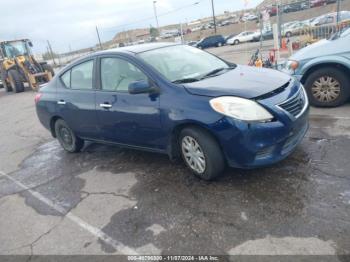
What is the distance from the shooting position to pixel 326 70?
5.60 m

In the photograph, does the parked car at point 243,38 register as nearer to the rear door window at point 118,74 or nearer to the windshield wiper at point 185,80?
the rear door window at point 118,74

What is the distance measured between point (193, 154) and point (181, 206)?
65cm

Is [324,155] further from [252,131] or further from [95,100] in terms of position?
[95,100]

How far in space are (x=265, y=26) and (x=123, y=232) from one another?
11.7m

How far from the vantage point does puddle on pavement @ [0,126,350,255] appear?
291 cm

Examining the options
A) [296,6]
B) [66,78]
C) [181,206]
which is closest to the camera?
[181,206]

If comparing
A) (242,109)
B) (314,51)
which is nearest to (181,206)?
(242,109)

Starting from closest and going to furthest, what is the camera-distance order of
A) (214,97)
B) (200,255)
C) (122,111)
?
1. (200,255)
2. (214,97)
3. (122,111)

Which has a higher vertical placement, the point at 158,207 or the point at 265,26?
the point at 265,26

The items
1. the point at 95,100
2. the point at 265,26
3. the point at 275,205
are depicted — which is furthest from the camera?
the point at 265,26

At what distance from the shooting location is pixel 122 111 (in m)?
4.33

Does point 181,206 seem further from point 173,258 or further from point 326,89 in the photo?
A: point 326,89

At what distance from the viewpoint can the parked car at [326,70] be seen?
5484mm

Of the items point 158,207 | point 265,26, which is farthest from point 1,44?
point 158,207
